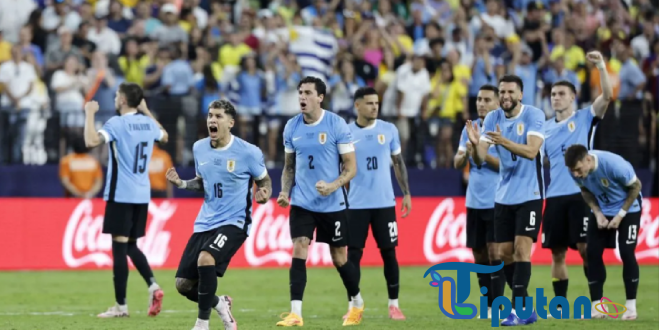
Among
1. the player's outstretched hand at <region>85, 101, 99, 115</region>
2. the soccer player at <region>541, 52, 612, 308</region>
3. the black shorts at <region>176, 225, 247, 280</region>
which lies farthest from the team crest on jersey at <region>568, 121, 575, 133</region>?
the player's outstretched hand at <region>85, 101, 99, 115</region>

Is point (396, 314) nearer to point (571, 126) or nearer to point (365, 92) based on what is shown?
point (365, 92)

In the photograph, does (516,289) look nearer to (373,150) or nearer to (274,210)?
(373,150)

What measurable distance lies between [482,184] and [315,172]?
2.24m

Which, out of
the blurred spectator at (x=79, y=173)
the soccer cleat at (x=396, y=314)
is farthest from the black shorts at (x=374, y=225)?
the blurred spectator at (x=79, y=173)

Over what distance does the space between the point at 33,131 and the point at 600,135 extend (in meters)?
10.0

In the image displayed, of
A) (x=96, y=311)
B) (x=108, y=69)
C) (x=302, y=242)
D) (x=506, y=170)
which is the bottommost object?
(x=96, y=311)

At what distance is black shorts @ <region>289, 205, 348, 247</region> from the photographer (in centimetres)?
1179

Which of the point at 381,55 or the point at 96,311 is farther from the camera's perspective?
the point at 381,55

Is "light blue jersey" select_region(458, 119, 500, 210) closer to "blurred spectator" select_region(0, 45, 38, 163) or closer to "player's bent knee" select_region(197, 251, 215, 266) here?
"player's bent knee" select_region(197, 251, 215, 266)

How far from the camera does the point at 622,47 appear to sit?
23.2 m

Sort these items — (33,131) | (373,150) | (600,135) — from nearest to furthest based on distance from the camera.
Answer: (373,150) < (33,131) < (600,135)

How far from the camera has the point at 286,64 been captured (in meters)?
21.5

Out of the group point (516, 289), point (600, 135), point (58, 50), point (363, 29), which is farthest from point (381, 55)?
point (516, 289)

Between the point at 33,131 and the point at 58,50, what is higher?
the point at 58,50
